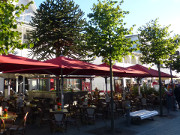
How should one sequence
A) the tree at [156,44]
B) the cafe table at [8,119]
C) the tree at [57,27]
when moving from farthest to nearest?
the tree at [57,27] < the tree at [156,44] < the cafe table at [8,119]

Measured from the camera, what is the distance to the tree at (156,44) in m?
9.61

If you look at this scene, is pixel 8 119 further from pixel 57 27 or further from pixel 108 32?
pixel 57 27

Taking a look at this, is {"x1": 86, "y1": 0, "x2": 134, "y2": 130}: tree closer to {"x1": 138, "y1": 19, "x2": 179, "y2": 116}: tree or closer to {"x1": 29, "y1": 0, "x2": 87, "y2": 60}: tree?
{"x1": 138, "y1": 19, "x2": 179, "y2": 116}: tree

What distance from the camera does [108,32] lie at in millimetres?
6867

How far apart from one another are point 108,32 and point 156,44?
4.26 meters

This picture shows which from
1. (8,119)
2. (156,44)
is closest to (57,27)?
(156,44)

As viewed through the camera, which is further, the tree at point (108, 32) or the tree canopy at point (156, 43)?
the tree canopy at point (156, 43)

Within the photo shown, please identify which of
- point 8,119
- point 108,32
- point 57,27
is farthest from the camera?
point 57,27

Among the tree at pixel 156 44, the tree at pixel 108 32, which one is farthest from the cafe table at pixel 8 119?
the tree at pixel 156 44

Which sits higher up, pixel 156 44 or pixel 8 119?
pixel 156 44

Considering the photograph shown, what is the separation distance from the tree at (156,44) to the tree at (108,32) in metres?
2.77

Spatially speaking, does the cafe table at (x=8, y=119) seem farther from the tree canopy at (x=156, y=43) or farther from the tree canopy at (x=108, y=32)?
the tree canopy at (x=156, y=43)

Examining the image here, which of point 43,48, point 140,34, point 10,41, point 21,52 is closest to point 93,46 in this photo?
point 10,41

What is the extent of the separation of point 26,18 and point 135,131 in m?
19.7
